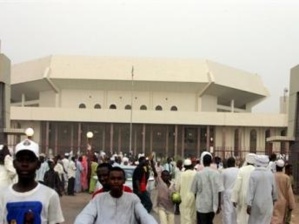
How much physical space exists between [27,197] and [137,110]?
2260 inches

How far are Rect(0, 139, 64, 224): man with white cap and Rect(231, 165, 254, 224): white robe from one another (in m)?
5.94

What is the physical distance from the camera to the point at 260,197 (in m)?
8.70

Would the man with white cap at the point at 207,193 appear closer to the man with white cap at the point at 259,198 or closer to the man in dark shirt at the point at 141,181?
the man with white cap at the point at 259,198

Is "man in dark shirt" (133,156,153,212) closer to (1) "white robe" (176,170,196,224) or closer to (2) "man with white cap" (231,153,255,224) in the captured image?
(1) "white robe" (176,170,196,224)

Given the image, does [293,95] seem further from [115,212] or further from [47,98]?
[47,98]

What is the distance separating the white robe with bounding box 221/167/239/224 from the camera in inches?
408

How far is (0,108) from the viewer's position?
23250 millimetres

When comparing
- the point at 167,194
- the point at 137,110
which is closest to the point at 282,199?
the point at 167,194

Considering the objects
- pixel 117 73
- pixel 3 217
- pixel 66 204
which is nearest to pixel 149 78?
pixel 117 73

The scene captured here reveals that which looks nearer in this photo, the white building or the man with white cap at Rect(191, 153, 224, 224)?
the man with white cap at Rect(191, 153, 224, 224)

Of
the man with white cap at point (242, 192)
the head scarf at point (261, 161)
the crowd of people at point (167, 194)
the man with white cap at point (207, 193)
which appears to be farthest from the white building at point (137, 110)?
the head scarf at point (261, 161)

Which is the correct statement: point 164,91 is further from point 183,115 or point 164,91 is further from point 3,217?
point 3,217

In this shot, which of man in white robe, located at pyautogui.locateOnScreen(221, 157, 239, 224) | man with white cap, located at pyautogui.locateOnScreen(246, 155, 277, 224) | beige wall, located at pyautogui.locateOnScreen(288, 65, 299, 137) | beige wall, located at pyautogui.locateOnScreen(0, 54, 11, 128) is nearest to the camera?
man with white cap, located at pyautogui.locateOnScreen(246, 155, 277, 224)

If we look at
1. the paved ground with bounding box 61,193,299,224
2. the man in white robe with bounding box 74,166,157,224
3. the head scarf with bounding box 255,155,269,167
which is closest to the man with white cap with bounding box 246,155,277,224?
the head scarf with bounding box 255,155,269,167
